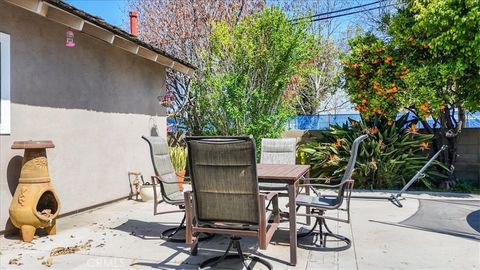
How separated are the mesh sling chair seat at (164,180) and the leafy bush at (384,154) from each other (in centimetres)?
493

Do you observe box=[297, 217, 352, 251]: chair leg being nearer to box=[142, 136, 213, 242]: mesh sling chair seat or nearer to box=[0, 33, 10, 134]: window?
box=[142, 136, 213, 242]: mesh sling chair seat

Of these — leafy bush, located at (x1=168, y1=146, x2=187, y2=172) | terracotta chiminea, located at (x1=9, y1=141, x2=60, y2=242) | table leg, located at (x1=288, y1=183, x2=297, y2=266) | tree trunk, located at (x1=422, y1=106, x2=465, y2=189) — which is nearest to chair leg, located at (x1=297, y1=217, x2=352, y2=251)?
table leg, located at (x1=288, y1=183, x2=297, y2=266)

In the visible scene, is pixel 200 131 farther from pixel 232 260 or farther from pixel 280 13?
pixel 232 260

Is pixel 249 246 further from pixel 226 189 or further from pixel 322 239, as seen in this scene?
pixel 226 189

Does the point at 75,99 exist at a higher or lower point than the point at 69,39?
lower

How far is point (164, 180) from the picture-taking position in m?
5.20

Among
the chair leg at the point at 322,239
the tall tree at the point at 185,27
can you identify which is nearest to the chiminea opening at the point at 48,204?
the chair leg at the point at 322,239

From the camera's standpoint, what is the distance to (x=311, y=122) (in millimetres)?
13945

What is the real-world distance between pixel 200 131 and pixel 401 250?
8.21 meters

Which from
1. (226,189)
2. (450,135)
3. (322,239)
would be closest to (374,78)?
(450,135)

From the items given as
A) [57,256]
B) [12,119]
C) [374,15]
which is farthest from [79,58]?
[374,15]

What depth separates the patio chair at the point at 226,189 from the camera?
3.48 meters

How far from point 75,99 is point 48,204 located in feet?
6.46

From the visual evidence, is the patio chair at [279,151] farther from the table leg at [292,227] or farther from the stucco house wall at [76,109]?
the stucco house wall at [76,109]
